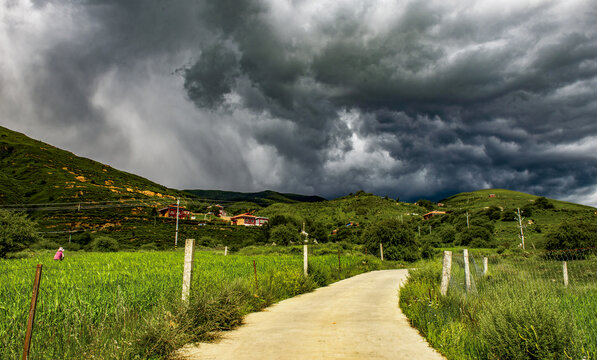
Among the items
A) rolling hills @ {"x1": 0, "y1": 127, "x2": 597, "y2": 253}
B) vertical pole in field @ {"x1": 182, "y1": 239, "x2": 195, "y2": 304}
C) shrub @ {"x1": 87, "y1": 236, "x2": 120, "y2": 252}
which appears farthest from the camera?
rolling hills @ {"x1": 0, "y1": 127, "x2": 597, "y2": 253}

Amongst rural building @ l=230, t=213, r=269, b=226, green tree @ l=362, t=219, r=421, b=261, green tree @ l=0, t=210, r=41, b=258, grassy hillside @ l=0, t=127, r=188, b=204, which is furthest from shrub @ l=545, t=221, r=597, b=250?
grassy hillside @ l=0, t=127, r=188, b=204

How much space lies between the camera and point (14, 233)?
29.9m

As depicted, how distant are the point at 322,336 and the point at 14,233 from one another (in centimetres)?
3414

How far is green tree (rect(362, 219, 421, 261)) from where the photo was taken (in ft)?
143

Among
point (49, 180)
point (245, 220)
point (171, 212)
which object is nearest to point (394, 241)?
point (245, 220)

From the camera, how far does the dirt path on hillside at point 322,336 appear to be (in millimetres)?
6090

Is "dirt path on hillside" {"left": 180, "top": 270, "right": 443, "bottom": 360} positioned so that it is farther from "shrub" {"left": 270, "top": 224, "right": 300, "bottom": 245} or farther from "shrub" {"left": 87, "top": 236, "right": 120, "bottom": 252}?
"shrub" {"left": 270, "top": 224, "right": 300, "bottom": 245}

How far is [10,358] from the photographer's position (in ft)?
15.3

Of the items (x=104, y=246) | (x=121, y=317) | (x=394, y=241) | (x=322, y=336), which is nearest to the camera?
(x=121, y=317)

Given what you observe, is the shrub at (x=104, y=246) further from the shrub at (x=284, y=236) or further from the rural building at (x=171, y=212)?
the rural building at (x=171, y=212)

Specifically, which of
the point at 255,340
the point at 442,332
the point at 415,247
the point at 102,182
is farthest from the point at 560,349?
the point at 102,182

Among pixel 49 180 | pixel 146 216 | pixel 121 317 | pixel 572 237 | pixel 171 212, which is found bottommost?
pixel 121 317

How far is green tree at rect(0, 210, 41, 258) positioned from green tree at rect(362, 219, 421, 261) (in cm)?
3721

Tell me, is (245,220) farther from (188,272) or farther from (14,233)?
(188,272)
